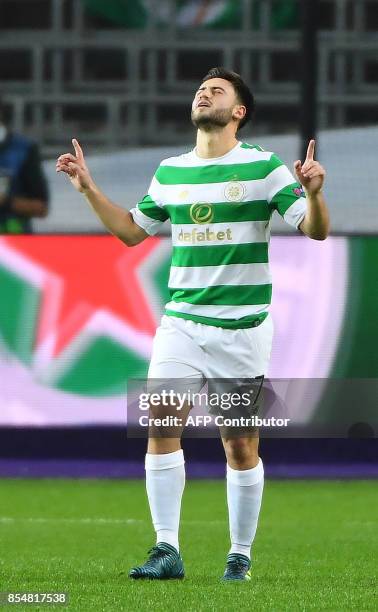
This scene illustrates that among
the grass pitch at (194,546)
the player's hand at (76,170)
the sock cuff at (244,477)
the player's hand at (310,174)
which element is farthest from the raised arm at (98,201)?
the grass pitch at (194,546)

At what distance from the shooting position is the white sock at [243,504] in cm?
537

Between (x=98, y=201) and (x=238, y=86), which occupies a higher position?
(x=238, y=86)

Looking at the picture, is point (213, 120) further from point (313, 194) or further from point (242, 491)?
point (242, 491)

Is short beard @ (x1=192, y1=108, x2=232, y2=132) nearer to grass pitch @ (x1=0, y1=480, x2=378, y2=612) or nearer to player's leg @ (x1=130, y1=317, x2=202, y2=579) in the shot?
player's leg @ (x1=130, y1=317, x2=202, y2=579)

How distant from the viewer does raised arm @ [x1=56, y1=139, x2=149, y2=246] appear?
5.38 metres

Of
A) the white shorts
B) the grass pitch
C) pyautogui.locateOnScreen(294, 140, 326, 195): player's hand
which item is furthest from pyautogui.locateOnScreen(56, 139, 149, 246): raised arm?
the grass pitch

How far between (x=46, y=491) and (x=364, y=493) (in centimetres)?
179

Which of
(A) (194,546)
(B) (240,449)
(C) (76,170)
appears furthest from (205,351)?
(A) (194,546)

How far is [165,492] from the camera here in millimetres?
5262

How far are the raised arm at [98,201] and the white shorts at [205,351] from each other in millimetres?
412

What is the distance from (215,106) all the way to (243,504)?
A: 4.56 ft

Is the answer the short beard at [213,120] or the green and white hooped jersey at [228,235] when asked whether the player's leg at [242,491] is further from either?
the short beard at [213,120]

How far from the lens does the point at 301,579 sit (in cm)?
542

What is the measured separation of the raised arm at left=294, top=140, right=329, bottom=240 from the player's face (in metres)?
0.41
